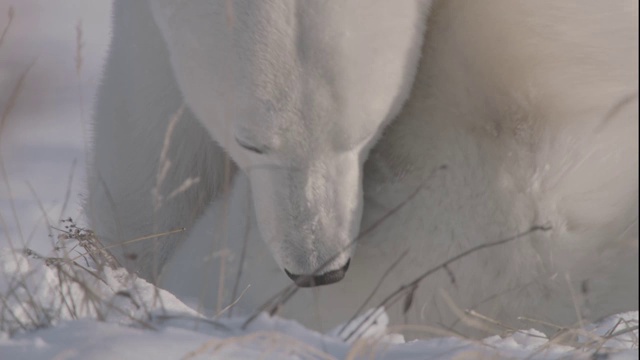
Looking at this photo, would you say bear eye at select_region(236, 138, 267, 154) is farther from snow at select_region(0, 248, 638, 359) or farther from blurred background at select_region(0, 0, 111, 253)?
blurred background at select_region(0, 0, 111, 253)

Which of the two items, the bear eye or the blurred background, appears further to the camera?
the blurred background

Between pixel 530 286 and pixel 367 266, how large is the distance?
1.50 ft

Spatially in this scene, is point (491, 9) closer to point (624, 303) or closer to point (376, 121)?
point (376, 121)

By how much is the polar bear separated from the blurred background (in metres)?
1.57

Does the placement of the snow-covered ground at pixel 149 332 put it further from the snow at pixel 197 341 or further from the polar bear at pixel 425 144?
the polar bear at pixel 425 144

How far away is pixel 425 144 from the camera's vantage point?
11.6ft

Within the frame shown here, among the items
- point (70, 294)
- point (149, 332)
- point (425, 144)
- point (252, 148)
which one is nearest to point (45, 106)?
point (425, 144)

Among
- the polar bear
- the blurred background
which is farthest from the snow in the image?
the blurred background

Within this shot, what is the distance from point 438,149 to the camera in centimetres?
353

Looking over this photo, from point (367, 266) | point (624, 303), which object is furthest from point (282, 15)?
point (624, 303)

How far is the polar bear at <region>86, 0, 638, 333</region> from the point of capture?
310 cm

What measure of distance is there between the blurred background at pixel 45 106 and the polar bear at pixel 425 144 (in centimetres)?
157

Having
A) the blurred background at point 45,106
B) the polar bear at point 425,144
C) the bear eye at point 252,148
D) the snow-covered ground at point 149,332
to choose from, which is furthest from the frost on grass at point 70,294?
the blurred background at point 45,106

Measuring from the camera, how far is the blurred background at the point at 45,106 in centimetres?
642
